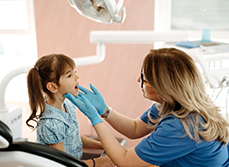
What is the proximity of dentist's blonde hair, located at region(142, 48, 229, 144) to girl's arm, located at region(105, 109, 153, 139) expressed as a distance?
15.2 inches

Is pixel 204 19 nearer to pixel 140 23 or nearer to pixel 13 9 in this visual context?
pixel 140 23

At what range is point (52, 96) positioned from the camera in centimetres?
135

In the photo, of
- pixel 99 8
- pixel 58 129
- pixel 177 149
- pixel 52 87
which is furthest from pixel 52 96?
pixel 177 149

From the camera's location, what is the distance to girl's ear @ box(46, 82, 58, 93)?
1289 millimetres

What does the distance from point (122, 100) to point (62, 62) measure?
1.31m

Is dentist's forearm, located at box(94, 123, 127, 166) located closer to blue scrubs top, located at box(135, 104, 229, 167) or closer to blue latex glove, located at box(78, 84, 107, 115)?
blue scrubs top, located at box(135, 104, 229, 167)

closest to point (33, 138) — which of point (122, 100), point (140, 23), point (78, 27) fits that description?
point (122, 100)

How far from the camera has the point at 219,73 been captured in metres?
1.46

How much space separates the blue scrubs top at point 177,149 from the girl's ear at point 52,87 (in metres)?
0.49

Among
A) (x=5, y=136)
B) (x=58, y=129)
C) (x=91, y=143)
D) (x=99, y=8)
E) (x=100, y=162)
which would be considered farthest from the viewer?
(x=91, y=143)

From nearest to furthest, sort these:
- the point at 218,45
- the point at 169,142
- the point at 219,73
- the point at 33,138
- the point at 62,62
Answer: the point at 169,142 → the point at 62,62 → the point at 219,73 → the point at 218,45 → the point at 33,138

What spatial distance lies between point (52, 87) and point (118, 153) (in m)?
0.45

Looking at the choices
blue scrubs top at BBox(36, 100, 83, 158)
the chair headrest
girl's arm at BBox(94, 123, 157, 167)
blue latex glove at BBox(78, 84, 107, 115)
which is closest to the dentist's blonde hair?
girl's arm at BBox(94, 123, 157, 167)

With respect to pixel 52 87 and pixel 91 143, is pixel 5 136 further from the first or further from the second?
pixel 91 143
